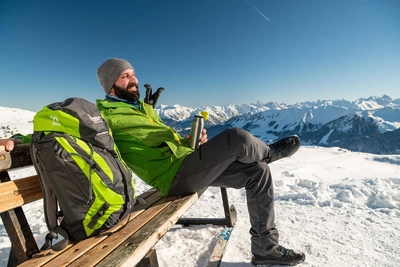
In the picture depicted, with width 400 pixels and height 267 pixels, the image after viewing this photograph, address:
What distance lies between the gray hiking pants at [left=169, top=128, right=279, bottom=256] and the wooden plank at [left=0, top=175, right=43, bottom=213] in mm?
1303

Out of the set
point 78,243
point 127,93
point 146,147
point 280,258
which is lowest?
point 280,258

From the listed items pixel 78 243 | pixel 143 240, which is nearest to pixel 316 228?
pixel 143 240

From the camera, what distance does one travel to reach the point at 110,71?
137 inches

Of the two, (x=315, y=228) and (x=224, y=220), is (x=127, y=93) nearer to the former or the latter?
(x=224, y=220)

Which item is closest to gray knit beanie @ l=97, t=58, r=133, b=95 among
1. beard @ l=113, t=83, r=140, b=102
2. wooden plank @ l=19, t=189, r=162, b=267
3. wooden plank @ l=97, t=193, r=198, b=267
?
beard @ l=113, t=83, r=140, b=102

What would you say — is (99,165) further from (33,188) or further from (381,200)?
(381,200)

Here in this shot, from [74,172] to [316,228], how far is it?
361 centimetres

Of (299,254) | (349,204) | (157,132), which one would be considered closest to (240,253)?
(299,254)

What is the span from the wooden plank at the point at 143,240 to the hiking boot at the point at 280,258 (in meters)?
1.09

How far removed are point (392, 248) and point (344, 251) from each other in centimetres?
62

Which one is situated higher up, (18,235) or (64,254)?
(18,235)

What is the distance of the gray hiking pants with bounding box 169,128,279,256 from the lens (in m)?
2.66

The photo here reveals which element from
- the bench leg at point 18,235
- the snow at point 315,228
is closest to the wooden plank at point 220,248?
the snow at point 315,228

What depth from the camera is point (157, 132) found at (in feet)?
9.30
